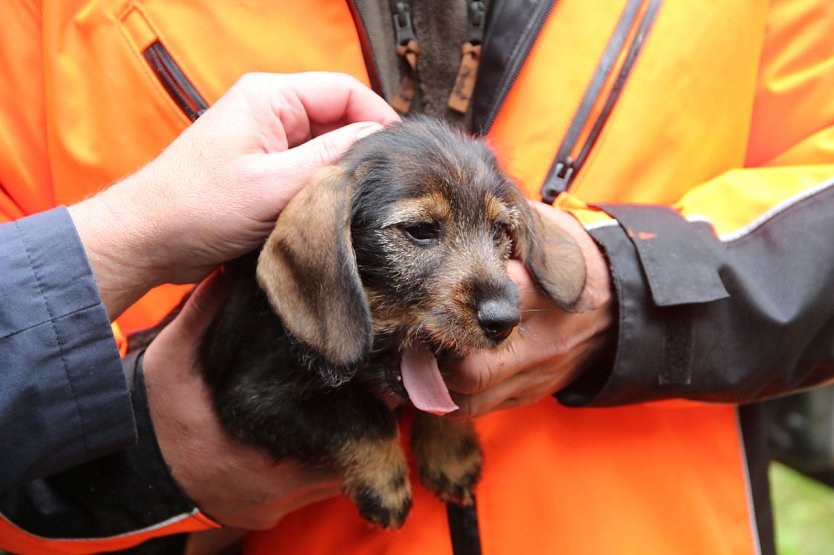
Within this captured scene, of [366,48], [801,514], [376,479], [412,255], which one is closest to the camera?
[412,255]

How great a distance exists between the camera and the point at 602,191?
109 inches

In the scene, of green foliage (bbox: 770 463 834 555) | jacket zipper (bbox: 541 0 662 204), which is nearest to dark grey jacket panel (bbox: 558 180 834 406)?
jacket zipper (bbox: 541 0 662 204)

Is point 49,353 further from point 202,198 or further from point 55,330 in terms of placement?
point 202,198

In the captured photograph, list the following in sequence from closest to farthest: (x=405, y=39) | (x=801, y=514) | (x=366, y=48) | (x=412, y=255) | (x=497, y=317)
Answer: (x=497, y=317), (x=412, y=255), (x=366, y=48), (x=405, y=39), (x=801, y=514)

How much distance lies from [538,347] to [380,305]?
1.58 ft

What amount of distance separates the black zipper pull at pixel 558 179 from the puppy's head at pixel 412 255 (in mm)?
212

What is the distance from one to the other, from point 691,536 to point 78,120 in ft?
7.66

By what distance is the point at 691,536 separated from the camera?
2635mm

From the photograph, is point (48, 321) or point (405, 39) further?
point (405, 39)

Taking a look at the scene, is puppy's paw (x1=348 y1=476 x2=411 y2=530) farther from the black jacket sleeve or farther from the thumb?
the thumb

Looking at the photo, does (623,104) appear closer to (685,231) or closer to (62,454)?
(685,231)

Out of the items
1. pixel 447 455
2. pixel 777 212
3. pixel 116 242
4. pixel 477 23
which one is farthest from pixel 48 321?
pixel 777 212

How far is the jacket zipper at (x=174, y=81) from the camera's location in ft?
8.59

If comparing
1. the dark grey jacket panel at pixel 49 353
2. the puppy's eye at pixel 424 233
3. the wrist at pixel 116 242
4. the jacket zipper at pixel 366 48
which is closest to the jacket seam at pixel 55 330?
the dark grey jacket panel at pixel 49 353
